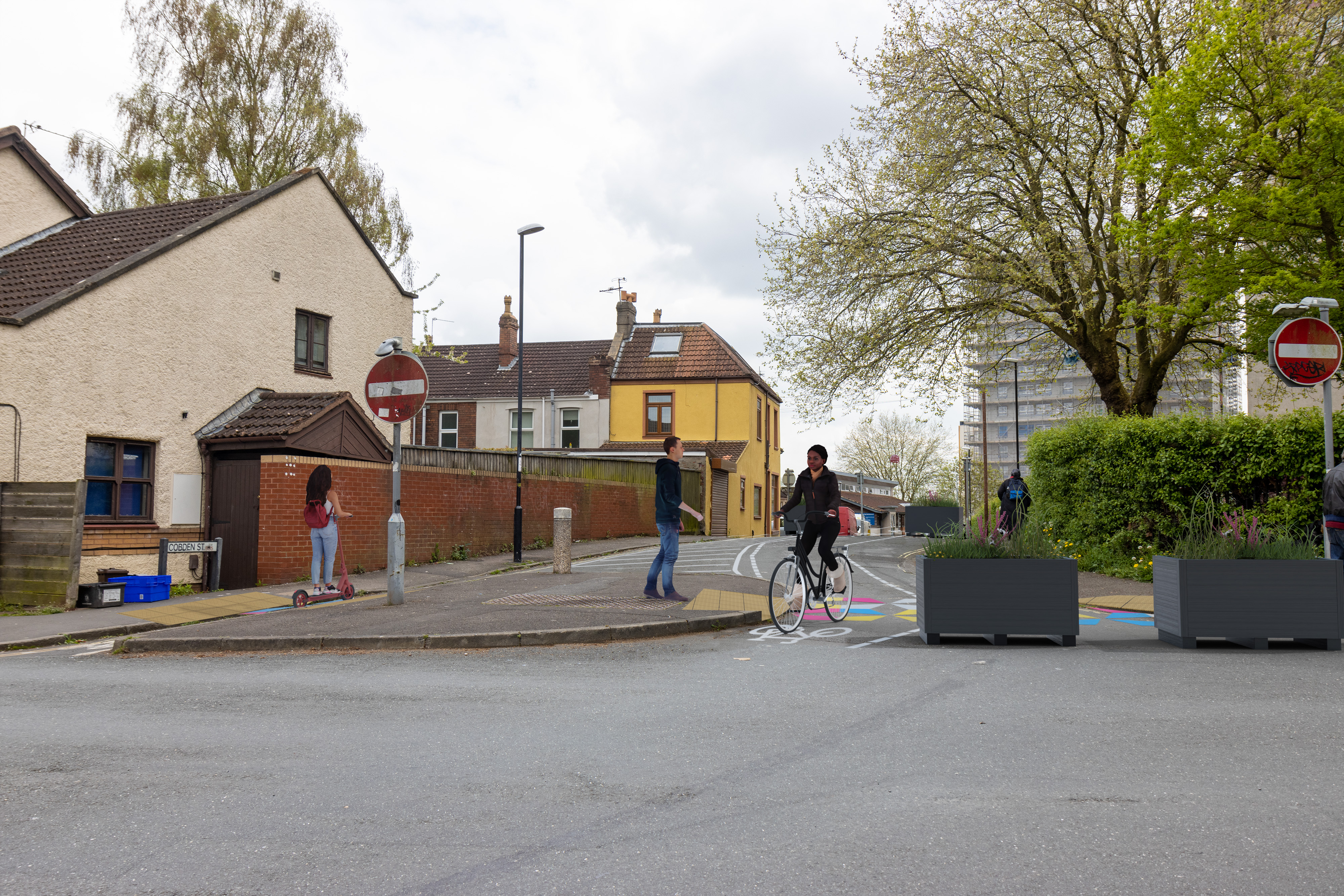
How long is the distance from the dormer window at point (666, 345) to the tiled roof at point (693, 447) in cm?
396

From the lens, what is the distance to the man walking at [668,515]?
11.2 meters

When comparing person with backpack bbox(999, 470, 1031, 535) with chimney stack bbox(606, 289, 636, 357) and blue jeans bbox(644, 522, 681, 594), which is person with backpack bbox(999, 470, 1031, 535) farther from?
chimney stack bbox(606, 289, 636, 357)

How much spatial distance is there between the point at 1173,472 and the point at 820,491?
287 inches

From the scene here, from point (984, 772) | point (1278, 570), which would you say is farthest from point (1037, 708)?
point (1278, 570)

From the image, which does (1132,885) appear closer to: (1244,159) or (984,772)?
(984,772)

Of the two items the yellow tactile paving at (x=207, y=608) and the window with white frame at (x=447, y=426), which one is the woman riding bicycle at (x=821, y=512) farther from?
the window with white frame at (x=447, y=426)

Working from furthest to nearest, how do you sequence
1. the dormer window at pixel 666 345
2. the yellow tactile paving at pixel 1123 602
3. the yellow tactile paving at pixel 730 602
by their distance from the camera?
the dormer window at pixel 666 345 → the yellow tactile paving at pixel 1123 602 → the yellow tactile paving at pixel 730 602

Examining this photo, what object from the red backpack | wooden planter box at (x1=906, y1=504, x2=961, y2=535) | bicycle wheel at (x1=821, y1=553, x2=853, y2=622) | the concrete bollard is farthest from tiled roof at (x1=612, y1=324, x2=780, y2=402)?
bicycle wheel at (x1=821, y1=553, x2=853, y2=622)

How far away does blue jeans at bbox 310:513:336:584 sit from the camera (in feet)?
41.2

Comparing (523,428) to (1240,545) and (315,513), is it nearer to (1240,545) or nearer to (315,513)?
(315,513)

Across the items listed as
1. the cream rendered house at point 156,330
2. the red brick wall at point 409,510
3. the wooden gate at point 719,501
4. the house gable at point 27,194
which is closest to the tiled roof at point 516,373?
the wooden gate at point 719,501

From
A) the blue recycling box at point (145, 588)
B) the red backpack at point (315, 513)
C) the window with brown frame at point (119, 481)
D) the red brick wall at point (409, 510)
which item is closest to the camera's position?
the red backpack at point (315, 513)

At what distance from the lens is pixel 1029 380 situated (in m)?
25.6

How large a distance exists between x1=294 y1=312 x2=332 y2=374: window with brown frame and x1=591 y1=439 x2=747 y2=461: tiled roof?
65.0 ft
